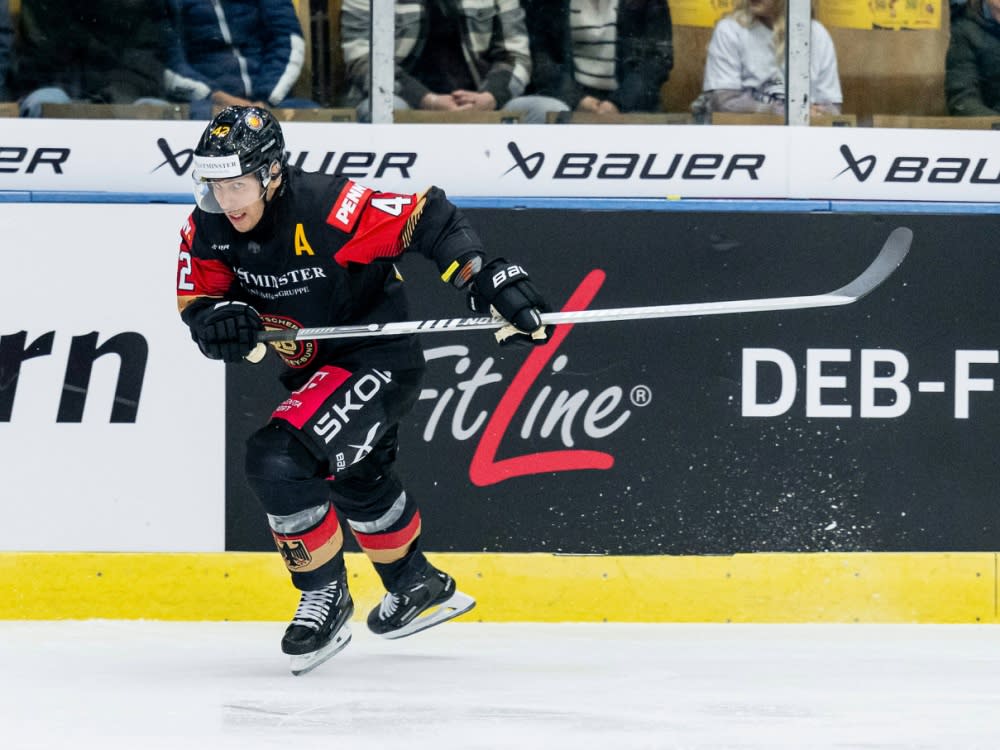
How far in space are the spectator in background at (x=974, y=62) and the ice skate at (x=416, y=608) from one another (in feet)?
7.29

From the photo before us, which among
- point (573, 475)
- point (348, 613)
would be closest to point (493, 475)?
point (573, 475)

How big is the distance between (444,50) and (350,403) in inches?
58.7

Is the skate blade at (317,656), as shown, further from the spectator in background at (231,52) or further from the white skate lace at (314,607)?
the spectator in background at (231,52)

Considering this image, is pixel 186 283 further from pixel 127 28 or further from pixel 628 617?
pixel 628 617

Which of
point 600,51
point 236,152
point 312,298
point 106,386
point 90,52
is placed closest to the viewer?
point 236,152

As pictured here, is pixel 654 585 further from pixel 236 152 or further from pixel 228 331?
pixel 236 152

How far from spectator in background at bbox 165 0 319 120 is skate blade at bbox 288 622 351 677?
1745mm

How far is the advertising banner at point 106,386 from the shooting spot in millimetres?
4590

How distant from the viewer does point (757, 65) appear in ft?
16.5

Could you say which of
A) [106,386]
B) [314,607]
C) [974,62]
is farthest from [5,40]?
[974,62]

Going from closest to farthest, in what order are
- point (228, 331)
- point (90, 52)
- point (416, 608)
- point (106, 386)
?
1. point (228, 331)
2. point (416, 608)
3. point (106, 386)
4. point (90, 52)

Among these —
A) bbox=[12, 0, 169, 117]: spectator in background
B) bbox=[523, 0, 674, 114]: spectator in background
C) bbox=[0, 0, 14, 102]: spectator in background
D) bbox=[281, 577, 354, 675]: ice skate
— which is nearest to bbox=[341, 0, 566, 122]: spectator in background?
bbox=[523, 0, 674, 114]: spectator in background

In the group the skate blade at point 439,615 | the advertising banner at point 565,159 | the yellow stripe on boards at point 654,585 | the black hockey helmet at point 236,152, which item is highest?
the black hockey helmet at point 236,152

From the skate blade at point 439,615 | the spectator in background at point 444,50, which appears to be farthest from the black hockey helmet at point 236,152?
the spectator in background at point 444,50
